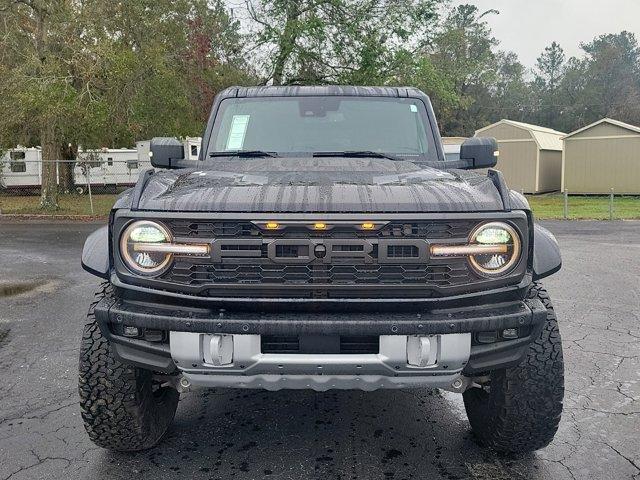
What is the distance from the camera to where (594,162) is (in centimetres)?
2669

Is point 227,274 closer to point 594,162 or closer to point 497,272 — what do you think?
point 497,272

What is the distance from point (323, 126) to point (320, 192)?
1.68m

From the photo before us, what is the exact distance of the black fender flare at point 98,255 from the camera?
9.00 feet

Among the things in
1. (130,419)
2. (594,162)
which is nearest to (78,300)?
(130,419)

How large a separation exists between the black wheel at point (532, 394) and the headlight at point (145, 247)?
167 cm

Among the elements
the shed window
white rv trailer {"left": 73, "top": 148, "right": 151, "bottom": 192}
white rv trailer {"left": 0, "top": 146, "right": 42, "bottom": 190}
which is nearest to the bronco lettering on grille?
white rv trailer {"left": 73, "top": 148, "right": 151, "bottom": 192}

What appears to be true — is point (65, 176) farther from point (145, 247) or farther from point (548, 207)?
point (145, 247)

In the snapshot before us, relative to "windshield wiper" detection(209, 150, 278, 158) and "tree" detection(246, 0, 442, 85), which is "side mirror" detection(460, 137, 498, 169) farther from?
"tree" detection(246, 0, 442, 85)

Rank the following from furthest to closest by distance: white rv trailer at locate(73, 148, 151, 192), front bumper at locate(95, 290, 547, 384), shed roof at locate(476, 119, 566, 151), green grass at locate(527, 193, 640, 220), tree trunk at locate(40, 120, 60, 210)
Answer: shed roof at locate(476, 119, 566, 151) → white rv trailer at locate(73, 148, 151, 192) → tree trunk at locate(40, 120, 60, 210) → green grass at locate(527, 193, 640, 220) → front bumper at locate(95, 290, 547, 384)

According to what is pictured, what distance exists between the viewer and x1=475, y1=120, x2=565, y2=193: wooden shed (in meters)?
28.0

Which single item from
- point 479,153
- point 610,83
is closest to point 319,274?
point 479,153

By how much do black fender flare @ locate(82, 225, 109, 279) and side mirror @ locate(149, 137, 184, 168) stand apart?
3.45 feet

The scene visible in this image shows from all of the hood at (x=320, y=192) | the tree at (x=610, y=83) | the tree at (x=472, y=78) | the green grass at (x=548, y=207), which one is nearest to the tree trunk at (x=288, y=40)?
the green grass at (x=548, y=207)

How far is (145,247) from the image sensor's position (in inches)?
98.5
